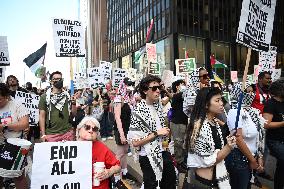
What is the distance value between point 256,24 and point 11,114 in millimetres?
3402

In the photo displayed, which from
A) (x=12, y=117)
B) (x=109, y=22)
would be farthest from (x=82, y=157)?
(x=109, y=22)

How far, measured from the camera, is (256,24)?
435 centimetres

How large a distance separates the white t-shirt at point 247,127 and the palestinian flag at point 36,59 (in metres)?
6.70

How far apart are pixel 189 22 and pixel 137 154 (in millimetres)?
40087

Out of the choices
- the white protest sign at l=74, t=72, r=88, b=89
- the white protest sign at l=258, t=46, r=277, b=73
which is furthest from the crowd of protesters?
the white protest sign at l=74, t=72, r=88, b=89

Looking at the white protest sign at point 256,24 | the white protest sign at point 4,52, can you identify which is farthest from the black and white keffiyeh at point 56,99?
the white protest sign at point 4,52

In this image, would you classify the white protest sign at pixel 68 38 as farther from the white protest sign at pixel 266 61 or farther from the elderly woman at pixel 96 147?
the white protest sign at pixel 266 61

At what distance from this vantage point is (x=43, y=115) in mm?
5387

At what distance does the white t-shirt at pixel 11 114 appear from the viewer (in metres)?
4.36

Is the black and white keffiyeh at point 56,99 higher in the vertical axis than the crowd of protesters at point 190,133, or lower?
higher

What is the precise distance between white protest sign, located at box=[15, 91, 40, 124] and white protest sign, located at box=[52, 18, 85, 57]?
1253 millimetres

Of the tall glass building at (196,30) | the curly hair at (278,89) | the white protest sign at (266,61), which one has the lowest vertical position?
the curly hair at (278,89)

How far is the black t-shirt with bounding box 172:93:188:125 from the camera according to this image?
638 cm

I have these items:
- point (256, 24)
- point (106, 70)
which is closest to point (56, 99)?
point (256, 24)
